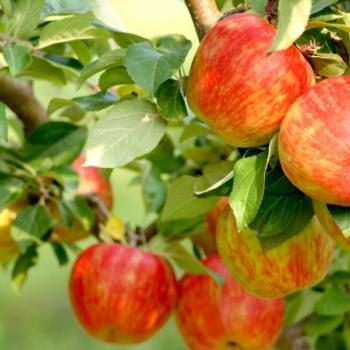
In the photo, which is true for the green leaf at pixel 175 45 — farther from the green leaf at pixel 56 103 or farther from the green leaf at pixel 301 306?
the green leaf at pixel 301 306

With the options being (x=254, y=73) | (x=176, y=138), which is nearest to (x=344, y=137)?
(x=254, y=73)

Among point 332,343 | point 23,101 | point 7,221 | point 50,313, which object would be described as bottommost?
point 50,313

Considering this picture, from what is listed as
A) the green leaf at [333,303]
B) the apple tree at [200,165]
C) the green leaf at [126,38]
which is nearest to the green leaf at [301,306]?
the apple tree at [200,165]

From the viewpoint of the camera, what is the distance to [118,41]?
4.26 ft

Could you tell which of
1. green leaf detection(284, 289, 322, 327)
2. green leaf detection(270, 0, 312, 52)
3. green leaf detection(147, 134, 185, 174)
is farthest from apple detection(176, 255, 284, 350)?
green leaf detection(270, 0, 312, 52)

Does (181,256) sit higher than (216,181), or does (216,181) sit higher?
(216,181)

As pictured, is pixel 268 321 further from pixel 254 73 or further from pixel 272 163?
pixel 254 73

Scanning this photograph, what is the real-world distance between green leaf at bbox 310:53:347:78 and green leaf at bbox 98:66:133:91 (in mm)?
278

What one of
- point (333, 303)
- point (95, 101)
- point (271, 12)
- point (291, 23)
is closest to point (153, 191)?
point (333, 303)

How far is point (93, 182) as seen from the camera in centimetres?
190

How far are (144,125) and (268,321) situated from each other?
2.32 ft

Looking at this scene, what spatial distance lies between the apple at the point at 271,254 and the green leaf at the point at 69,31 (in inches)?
14.7

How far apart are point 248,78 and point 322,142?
121 millimetres

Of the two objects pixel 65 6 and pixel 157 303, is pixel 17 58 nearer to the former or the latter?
pixel 65 6
